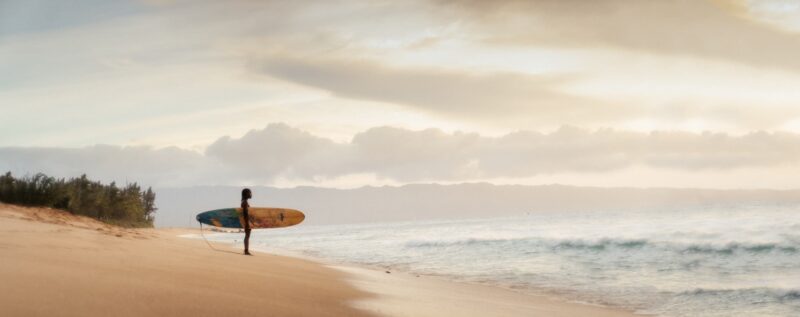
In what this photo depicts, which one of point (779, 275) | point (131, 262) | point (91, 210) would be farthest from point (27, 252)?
point (91, 210)

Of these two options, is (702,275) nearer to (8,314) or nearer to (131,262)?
(131,262)

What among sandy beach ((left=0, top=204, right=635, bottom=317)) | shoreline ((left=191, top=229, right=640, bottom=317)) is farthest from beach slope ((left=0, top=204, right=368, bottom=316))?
shoreline ((left=191, top=229, right=640, bottom=317))

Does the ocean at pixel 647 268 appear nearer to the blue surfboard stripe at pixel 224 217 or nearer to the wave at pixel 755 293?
the wave at pixel 755 293

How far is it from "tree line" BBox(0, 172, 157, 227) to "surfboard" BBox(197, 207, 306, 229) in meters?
7.06

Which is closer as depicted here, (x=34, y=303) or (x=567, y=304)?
(x=34, y=303)

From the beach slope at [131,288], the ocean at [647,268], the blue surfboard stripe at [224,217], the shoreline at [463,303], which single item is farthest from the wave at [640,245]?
the beach slope at [131,288]

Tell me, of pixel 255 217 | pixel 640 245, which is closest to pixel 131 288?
pixel 255 217

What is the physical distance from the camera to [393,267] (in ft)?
51.3

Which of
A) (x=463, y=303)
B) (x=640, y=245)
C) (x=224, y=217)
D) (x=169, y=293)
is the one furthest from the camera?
(x=640, y=245)

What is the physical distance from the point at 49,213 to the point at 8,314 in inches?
726

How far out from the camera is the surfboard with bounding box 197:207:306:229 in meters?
18.5

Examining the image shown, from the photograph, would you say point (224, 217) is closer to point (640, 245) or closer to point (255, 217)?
point (255, 217)

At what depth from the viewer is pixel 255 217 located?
1925 centimetres

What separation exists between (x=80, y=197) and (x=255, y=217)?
37.3ft
